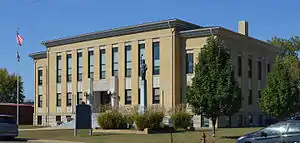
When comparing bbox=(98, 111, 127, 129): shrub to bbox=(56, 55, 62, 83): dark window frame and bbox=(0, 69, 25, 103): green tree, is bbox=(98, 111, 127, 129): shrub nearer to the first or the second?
bbox=(56, 55, 62, 83): dark window frame

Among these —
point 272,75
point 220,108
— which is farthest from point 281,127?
point 272,75

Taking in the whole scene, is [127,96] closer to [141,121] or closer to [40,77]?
[141,121]

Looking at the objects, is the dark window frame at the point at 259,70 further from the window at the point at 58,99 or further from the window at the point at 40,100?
the window at the point at 40,100

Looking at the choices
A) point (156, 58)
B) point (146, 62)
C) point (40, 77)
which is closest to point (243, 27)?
point (156, 58)

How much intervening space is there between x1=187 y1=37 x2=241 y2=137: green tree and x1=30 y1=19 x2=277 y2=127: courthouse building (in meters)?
16.8

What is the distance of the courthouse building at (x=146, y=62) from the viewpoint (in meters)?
46.9

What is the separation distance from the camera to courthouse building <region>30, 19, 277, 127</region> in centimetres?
4691

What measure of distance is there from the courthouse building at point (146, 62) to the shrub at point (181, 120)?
766 centimetres

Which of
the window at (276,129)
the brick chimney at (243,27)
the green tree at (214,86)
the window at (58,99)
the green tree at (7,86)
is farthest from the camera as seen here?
the green tree at (7,86)

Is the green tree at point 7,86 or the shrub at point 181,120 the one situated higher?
the green tree at point 7,86

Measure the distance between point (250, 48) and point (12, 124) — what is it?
30.0 m

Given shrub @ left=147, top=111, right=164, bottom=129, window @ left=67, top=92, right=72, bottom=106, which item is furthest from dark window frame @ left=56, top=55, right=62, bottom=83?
Answer: shrub @ left=147, top=111, right=164, bottom=129

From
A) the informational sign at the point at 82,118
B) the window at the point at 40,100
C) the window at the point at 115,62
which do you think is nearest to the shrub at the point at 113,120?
the informational sign at the point at 82,118

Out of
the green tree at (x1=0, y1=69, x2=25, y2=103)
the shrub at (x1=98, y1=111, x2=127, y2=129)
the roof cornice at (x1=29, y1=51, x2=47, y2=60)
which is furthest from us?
the green tree at (x1=0, y1=69, x2=25, y2=103)
